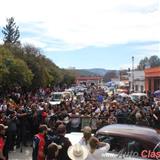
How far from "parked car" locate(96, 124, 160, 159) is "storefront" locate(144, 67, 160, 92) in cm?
6945

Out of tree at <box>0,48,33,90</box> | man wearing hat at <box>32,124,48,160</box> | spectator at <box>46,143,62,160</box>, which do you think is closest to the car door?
man wearing hat at <box>32,124,48,160</box>

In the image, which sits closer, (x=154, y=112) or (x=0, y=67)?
(x=154, y=112)

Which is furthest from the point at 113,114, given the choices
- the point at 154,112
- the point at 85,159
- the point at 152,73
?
the point at 152,73

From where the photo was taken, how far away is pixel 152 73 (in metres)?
86.6

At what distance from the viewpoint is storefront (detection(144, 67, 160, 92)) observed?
8218cm

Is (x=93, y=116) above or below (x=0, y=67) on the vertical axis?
below

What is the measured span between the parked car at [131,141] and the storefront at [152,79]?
69.4 metres

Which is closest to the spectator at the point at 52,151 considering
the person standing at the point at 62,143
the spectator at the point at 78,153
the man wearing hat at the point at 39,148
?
the person standing at the point at 62,143

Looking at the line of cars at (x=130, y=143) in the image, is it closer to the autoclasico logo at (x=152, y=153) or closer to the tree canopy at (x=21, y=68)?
the autoclasico logo at (x=152, y=153)

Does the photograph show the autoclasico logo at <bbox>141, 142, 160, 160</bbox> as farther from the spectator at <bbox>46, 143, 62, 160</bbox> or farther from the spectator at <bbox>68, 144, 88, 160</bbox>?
the spectator at <bbox>46, 143, 62, 160</bbox>

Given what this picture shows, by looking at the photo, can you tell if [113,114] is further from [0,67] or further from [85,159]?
[0,67]

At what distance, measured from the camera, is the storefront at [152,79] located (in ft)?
270

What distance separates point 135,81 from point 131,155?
94826 millimetres

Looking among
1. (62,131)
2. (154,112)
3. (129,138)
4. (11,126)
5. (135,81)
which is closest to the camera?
(62,131)
